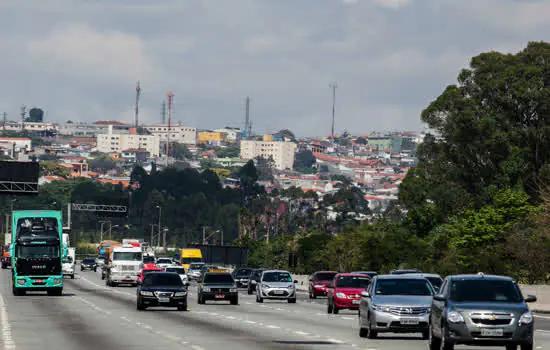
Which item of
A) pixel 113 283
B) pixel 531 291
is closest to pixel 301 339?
pixel 531 291

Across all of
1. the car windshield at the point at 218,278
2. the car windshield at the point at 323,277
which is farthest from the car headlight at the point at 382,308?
the car windshield at the point at 323,277

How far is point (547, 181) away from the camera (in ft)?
309

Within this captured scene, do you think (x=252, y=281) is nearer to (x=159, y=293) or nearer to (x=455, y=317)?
(x=159, y=293)

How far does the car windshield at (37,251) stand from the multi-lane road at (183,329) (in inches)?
317

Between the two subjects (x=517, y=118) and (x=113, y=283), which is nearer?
(x=113, y=283)

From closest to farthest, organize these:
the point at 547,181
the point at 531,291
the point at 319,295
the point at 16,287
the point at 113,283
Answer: the point at 531,291, the point at 16,287, the point at 319,295, the point at 113,283, the point at 547,181

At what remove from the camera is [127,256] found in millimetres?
80625

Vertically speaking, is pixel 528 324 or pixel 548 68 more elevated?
pixel 548 68

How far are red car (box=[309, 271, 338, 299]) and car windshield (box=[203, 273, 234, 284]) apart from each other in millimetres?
11895

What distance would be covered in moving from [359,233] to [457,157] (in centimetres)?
971

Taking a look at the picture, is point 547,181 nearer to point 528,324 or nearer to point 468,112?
point 468,112

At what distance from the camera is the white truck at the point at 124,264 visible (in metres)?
80.9

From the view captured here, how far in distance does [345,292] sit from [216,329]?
15.0m

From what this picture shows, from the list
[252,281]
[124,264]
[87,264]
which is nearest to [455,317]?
[252,281]
